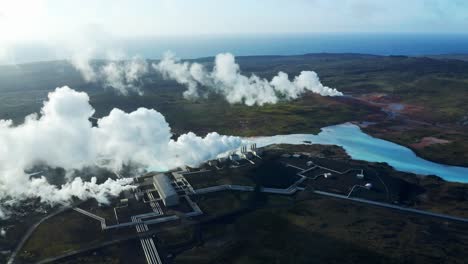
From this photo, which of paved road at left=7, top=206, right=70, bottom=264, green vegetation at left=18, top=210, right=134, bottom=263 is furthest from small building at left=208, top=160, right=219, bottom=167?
paved road at left=7, top=206, right=70, bottom=264

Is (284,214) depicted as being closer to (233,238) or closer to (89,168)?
(233,238)

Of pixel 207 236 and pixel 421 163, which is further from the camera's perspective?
pixel 421 163

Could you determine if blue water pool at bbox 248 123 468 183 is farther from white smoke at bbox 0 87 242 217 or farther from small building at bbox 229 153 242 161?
white smoke at bbox 0 87 242 217

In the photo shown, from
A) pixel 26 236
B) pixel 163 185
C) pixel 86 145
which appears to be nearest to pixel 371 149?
pixel 163 185

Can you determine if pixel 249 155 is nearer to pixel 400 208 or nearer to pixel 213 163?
pixel 213 163

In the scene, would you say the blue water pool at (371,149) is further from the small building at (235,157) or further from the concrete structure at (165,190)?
the concrete structure at (165,190)

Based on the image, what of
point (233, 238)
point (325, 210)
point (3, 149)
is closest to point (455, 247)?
point (325, 210)

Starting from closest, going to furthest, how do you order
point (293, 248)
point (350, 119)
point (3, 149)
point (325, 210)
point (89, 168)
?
point (293, 248), point (325, 210), point (3, 149), point (89, 168), point (350, 119)
